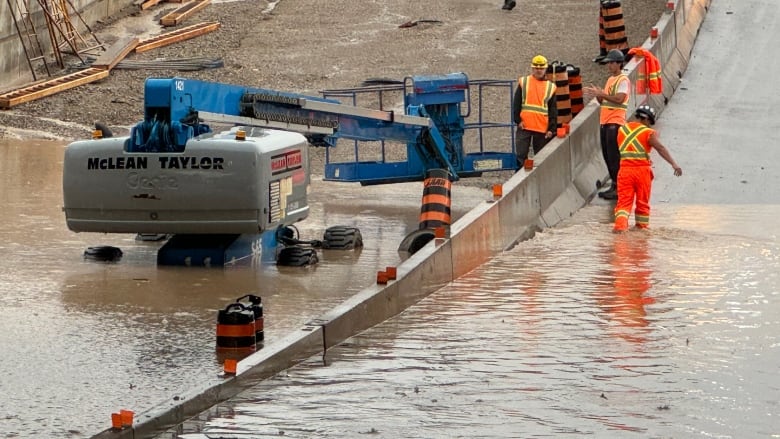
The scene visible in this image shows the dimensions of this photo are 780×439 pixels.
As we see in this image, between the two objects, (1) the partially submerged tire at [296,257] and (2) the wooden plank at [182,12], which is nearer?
(1) the partially submerged tire at [296,257]

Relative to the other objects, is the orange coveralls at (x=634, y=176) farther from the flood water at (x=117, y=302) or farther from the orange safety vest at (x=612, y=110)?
the flood water at (x=117, y=302)

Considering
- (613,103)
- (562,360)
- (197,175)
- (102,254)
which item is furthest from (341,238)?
(562,360)

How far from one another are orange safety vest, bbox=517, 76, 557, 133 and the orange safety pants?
243 centimetres

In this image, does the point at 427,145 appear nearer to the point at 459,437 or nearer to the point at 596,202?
the point at 596,202

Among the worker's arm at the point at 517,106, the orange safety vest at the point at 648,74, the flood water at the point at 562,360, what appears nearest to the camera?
the flood water at the point at 562,360

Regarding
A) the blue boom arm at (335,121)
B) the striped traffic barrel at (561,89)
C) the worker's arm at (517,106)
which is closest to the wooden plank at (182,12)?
the striped traffic barrel at (561,89)

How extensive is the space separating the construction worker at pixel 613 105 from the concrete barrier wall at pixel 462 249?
49cm

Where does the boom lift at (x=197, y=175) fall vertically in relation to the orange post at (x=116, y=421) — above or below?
above

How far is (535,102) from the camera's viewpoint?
20734 mm

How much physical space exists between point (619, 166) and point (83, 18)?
51.6 feet

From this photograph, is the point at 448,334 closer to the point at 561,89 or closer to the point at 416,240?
the point at 416,240

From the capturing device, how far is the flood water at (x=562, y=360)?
10.4 meters

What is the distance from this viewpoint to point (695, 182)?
21.4 metres

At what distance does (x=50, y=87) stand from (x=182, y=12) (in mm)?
8059
